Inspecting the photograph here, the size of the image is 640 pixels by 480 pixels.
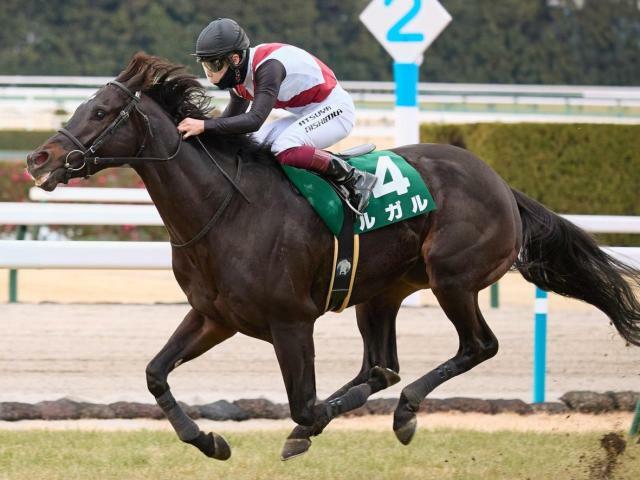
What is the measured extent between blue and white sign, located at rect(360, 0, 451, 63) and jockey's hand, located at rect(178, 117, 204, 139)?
4837 millimetres

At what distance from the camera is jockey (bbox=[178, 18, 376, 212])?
4.77 metres

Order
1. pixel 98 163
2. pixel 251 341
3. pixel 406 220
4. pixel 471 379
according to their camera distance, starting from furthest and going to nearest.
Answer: pixel 251 341, pixel 471 379, pixel 406 220, pixel 98 163

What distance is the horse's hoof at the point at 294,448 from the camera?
16.0ft

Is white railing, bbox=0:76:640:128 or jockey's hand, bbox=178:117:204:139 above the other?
jockey's hand, bbox=178:117:204:139

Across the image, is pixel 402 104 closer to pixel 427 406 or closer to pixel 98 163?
pixel 427 406

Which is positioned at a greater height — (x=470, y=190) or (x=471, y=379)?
(x=470, y=190)

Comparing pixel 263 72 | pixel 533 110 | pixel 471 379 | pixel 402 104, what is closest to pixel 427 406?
pixel 471 379

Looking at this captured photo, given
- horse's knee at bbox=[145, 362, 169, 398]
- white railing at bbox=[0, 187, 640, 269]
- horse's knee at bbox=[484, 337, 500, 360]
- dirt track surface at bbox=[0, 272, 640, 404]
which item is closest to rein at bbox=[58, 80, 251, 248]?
horse's knee at bbox=[145, 362, 169, 398]

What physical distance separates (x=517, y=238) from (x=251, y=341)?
3.30 m

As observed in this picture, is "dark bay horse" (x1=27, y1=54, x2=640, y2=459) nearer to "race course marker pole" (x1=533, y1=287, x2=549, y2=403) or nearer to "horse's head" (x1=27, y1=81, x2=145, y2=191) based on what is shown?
"horse's head" (x1=27, y1=81, x2=145, y2=191)

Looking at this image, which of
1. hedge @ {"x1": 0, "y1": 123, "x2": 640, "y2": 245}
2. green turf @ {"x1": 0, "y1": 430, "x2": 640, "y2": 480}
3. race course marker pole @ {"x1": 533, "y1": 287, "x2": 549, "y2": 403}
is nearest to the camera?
green turf @ {"x1": 0, "y1": 430, "x2": 640, "y2": 480}

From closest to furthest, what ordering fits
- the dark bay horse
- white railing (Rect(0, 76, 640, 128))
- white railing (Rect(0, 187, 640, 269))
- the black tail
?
the dark bay horse, the black tail, white railing (Rect(0, 187, 640, 269)), white railing (Rect(0, 76, 640, 128))

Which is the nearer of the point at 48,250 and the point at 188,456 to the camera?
the point at 188,456

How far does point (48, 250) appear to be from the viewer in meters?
7.45
